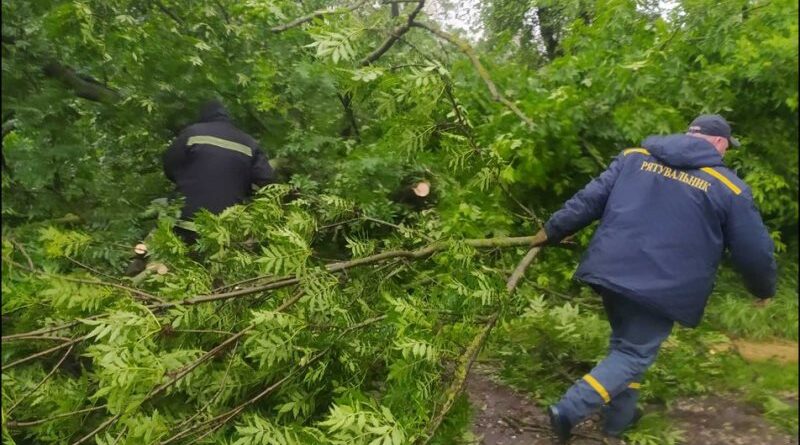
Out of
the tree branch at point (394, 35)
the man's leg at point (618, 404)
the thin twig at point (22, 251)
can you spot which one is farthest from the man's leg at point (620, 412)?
the thin twig at point (22, 251)

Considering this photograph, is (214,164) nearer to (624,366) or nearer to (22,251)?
(22,251)

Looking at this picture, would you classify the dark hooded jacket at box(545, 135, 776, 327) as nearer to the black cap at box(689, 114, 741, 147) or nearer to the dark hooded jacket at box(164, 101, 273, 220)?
the black cap at box(689, 114, 741, 147)

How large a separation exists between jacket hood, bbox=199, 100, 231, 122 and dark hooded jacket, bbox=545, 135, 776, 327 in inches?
66.6

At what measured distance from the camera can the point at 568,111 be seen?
2.90 metres

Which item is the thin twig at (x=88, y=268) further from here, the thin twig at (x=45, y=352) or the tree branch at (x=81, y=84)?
the tree branch at (x=81, y=84)

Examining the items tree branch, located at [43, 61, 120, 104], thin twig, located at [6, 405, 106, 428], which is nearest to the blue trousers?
thin twig, located at [6, 405, 106, 428]

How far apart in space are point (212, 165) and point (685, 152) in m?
2.05

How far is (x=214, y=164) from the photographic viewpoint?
2850mm

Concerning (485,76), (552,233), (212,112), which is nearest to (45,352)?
(212,112)

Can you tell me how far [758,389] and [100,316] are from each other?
6.71 ft

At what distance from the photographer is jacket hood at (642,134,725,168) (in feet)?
6.61

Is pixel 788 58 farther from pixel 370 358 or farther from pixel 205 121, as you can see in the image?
pixel 205 121

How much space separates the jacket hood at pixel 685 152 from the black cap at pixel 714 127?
0.12 ft

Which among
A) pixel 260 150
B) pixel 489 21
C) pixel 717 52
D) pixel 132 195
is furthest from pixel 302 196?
pixel 717 52
